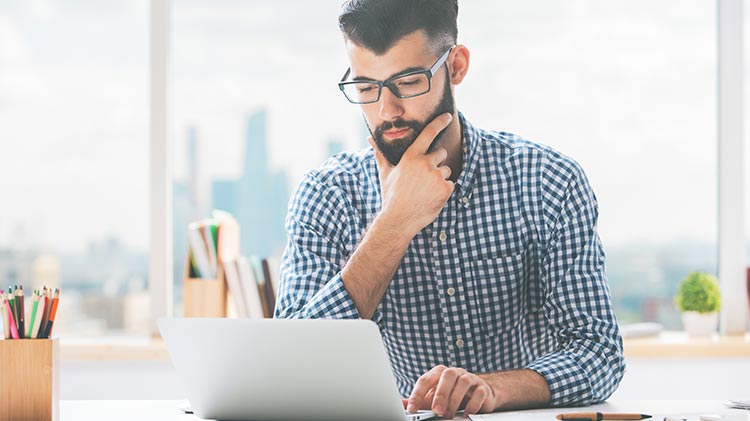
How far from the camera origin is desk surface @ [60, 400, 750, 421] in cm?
135

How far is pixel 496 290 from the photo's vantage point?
1882 millimetres

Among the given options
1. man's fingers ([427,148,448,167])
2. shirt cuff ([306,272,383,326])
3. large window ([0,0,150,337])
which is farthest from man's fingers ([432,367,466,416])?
large window ([0,0,150,337])

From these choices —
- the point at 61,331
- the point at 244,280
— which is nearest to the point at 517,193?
the point at 244,280

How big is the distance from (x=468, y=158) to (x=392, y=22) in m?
0.35

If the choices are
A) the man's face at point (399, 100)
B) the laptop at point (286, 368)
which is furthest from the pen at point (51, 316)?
the man's face at point (399, 100)

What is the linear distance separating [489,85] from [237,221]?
3.49 feet

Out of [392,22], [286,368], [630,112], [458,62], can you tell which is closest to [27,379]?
[286,368]

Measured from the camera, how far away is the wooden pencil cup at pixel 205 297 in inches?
118

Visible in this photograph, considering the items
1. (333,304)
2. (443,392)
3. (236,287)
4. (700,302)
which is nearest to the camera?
(443,392)

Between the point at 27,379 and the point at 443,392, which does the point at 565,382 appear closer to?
the point at 443,392

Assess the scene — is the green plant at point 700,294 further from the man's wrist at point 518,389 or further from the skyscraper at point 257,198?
the man's wrist at point 518,389

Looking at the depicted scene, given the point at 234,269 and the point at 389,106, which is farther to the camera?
the point at 234,269

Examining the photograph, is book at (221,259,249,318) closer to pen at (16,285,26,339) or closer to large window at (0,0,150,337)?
large window at (0,0,150,337)

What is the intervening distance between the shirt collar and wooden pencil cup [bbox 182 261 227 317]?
1.31 meters
